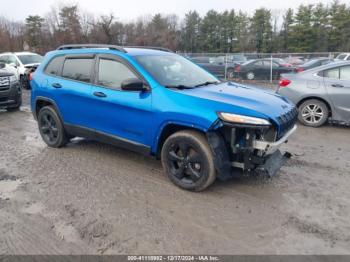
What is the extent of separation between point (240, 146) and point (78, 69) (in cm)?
300

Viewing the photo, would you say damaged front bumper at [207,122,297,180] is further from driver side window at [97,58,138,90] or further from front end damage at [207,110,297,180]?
driver side window at [97,58,138,90]

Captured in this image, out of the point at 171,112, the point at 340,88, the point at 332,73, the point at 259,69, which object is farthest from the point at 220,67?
the point at 171,112

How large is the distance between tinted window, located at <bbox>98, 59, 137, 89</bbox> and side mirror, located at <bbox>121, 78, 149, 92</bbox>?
225 millimetres

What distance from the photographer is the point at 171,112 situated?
12.7 ft

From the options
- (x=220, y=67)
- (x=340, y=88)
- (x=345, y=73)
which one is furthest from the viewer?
(x=220, y=67)

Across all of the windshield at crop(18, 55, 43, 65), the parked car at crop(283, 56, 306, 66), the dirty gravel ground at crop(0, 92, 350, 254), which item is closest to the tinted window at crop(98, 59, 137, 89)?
the dirty gravel ground at crop(0, 92, 350, 254)

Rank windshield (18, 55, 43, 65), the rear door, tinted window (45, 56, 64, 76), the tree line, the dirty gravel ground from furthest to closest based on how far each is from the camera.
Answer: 1. the tree line
2. windshield (18, 55, 43, 65)
3. the rear door
4. tinted window (45, 56, 64, 76)
5. the dirty gravel ground

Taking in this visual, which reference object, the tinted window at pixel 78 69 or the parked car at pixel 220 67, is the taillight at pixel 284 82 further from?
the parked car at pixel 220 67

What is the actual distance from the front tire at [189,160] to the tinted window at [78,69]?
1.90 meters

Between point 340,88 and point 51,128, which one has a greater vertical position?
point 340,88

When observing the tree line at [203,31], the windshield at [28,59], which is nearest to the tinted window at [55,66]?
the windshield at [28,59]

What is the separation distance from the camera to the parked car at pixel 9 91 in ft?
28.8

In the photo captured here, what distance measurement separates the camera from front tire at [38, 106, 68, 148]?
5473mm

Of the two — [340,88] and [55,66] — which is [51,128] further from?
[340,88]
